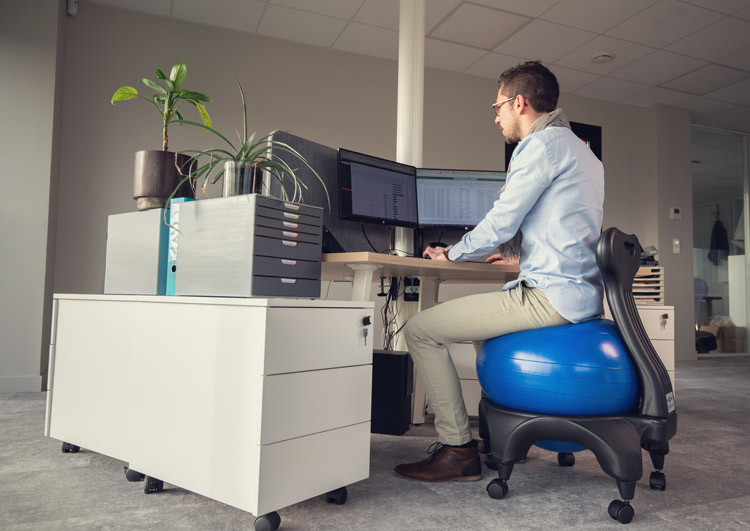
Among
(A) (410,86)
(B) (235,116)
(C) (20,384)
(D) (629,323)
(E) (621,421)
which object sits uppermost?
(B) (235,116)

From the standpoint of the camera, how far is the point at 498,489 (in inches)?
59.6

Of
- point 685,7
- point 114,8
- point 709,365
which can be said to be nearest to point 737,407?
point 709,365

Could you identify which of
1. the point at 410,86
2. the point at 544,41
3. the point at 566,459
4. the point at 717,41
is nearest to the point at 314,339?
the point at 566,459

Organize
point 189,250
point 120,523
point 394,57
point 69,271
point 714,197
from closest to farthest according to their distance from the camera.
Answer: point 120,523, point 189,250, point 69,271, point 394,57, point 714,197

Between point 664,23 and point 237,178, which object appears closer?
point 237,178

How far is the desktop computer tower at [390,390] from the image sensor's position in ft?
7.39

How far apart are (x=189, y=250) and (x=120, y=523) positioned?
678mm

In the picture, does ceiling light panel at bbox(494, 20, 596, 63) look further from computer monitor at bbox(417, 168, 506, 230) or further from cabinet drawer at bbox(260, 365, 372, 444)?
cabinet drawer at bbox(260, 365, 372, 444)

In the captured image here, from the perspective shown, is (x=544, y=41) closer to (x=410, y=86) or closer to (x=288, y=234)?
(x=410, y=86)

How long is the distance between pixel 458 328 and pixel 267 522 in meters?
0.73

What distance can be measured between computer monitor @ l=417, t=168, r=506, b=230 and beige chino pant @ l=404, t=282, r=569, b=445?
2.44 ft

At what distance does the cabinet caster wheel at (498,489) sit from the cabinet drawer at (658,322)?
1635 millimetres

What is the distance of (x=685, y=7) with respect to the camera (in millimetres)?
3760

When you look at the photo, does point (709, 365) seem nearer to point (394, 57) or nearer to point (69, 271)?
point (394, 57)
